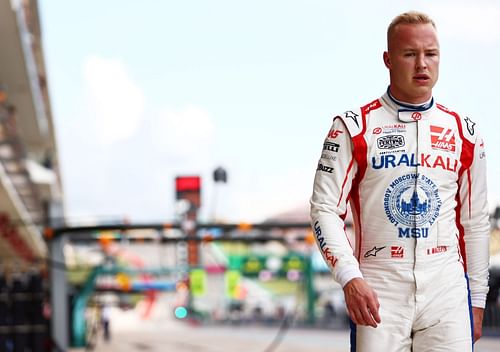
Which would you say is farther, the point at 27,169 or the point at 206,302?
the point at 206,302

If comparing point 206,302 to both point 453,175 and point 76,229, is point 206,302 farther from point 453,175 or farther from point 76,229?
point 453,175

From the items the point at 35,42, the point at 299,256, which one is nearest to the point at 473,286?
the point at 35,42

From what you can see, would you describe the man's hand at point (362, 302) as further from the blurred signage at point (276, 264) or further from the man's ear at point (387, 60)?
the blurred signage at point (276, 264)

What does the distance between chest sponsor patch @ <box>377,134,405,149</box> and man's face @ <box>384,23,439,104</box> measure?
13 cm

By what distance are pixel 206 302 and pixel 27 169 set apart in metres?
53.4

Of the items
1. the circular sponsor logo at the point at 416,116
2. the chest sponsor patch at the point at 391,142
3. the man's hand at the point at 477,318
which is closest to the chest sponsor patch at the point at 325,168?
the chest sponsor patch at the point at 391,142

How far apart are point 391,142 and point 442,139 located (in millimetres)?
161

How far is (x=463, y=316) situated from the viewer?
325 centimetres

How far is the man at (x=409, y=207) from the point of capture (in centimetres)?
322

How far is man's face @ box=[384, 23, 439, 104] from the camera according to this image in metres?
3.24

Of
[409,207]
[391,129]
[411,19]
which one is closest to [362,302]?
[409,207]

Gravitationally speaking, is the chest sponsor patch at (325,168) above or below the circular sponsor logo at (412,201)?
above

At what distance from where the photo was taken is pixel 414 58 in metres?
3.26

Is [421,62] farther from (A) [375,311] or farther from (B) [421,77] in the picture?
(A) [375,311]
